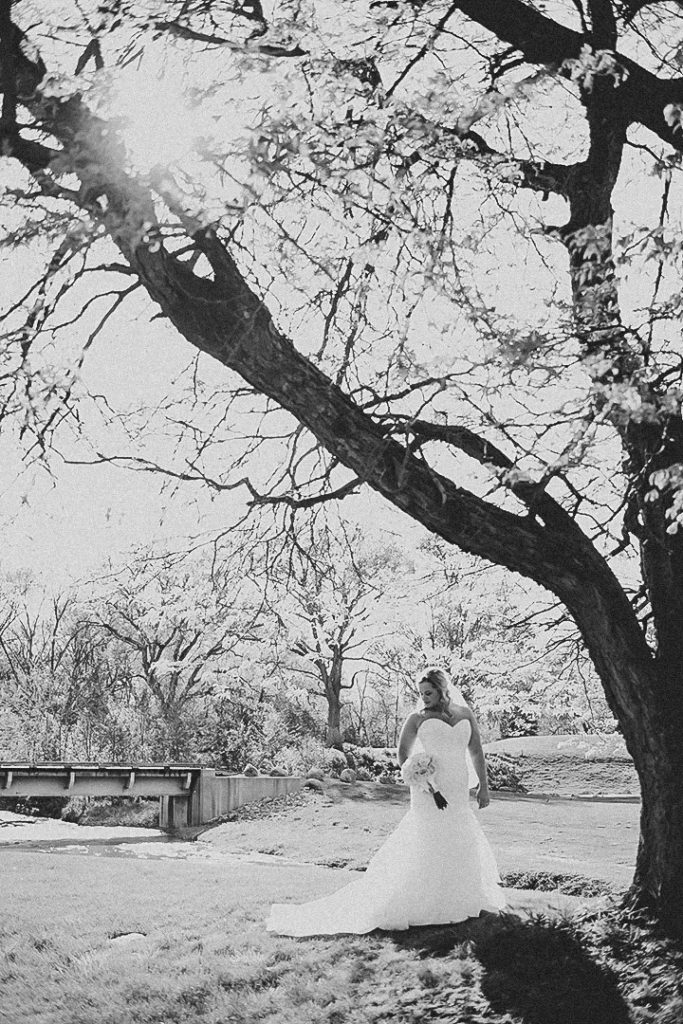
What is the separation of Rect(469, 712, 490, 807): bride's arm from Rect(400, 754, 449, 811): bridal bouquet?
0.32 m

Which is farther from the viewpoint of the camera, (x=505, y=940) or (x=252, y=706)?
(x=252, y=706)

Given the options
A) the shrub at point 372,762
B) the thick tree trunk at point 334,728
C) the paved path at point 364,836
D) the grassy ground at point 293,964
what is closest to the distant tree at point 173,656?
the thick tree trunk at point 334,728

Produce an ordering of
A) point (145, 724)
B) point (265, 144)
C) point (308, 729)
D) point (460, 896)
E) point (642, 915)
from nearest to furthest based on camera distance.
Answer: point (265, 144) < point (642, 915) < point (460, 896) < point (145, 724) < point (308, 729)

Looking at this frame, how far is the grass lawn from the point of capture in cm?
613

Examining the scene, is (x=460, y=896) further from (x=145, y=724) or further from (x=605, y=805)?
(x=145, y=724)

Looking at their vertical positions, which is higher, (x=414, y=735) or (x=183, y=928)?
(x=414, y=735)

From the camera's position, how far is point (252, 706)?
98.8ft

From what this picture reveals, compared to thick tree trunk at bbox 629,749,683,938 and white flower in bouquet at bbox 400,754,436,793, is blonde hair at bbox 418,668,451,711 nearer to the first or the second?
white flower in bouquet at bbox 400,754,436,793

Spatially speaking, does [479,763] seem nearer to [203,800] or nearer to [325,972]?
[325,972]

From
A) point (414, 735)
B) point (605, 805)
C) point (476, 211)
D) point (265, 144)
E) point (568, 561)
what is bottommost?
point (605, 805)

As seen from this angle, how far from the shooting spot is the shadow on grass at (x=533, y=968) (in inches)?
233

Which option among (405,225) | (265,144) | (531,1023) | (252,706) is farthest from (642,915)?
(252,706)

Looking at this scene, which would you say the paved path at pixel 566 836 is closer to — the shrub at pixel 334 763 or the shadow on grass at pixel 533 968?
the shrub at pixel 334 763

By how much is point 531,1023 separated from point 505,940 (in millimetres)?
1269
